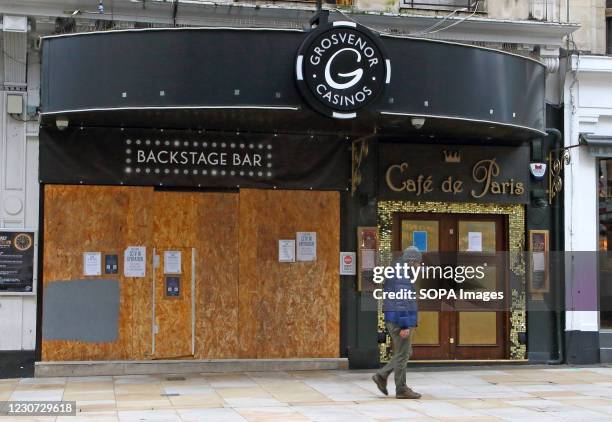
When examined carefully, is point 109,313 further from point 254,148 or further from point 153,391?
point 254,148

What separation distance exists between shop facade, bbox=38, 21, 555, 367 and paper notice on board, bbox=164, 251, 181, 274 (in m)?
0.02

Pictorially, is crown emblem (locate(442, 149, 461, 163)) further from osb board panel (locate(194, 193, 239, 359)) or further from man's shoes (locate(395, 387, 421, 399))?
man's shoes (locate(395, 387, 421, 399))

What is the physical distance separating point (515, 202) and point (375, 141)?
264cm

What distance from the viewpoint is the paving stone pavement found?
1028 centimetres

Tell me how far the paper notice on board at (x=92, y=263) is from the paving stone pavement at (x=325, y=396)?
5.19 feet

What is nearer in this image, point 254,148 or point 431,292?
point 254,148

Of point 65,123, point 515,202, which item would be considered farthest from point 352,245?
point 65,123

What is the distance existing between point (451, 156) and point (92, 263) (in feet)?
19.7

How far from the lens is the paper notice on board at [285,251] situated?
1426 centimetres

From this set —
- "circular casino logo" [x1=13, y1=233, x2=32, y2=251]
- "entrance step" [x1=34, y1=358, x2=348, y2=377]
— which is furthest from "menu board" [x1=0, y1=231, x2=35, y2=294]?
"entrance step" [x1=34, y1=358, x2=348, y2=377]

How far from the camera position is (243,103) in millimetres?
11836

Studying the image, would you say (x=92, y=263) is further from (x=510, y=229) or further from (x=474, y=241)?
(x=510, y=229)

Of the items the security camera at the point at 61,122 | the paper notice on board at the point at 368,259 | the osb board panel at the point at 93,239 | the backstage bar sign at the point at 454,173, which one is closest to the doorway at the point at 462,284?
the backstage bar sign at the point at 454,173

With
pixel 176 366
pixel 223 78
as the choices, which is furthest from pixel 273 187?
pixel 176 366
